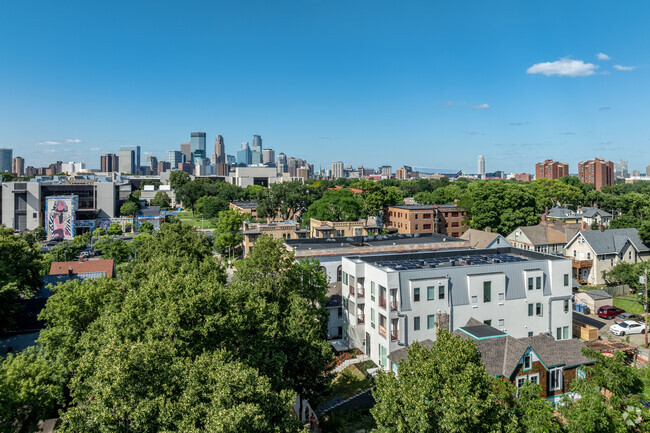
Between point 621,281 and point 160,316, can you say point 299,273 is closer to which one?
point 160,316

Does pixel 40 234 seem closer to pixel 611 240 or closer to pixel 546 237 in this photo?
pixel 546 237

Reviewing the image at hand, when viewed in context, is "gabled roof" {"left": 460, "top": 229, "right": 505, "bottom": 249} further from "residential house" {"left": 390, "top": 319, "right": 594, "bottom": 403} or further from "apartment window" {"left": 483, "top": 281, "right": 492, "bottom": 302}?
"residential house" {"left": 390, "top": 319, "right": 594, "bottom": 403}

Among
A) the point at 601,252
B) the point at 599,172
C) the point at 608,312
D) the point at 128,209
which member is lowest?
the point at 608,312

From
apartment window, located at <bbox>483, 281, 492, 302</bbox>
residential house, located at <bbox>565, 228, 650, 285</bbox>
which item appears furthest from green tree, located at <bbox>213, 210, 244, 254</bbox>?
residential house, located at <bbox>565, 228, 650, 285</bbox>

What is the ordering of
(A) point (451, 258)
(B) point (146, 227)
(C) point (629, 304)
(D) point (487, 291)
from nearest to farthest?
(D) point (487, 291)
(A) point (451, 258)
(C) point (629, 304)
(B) point (146, 227)

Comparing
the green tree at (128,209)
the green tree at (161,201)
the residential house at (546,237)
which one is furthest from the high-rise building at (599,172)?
the green tree at (128,209)

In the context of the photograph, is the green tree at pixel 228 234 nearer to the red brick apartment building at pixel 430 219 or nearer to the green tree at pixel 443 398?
the red brick apartment building at pixel 430 219

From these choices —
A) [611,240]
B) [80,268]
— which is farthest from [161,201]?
[611,240]
